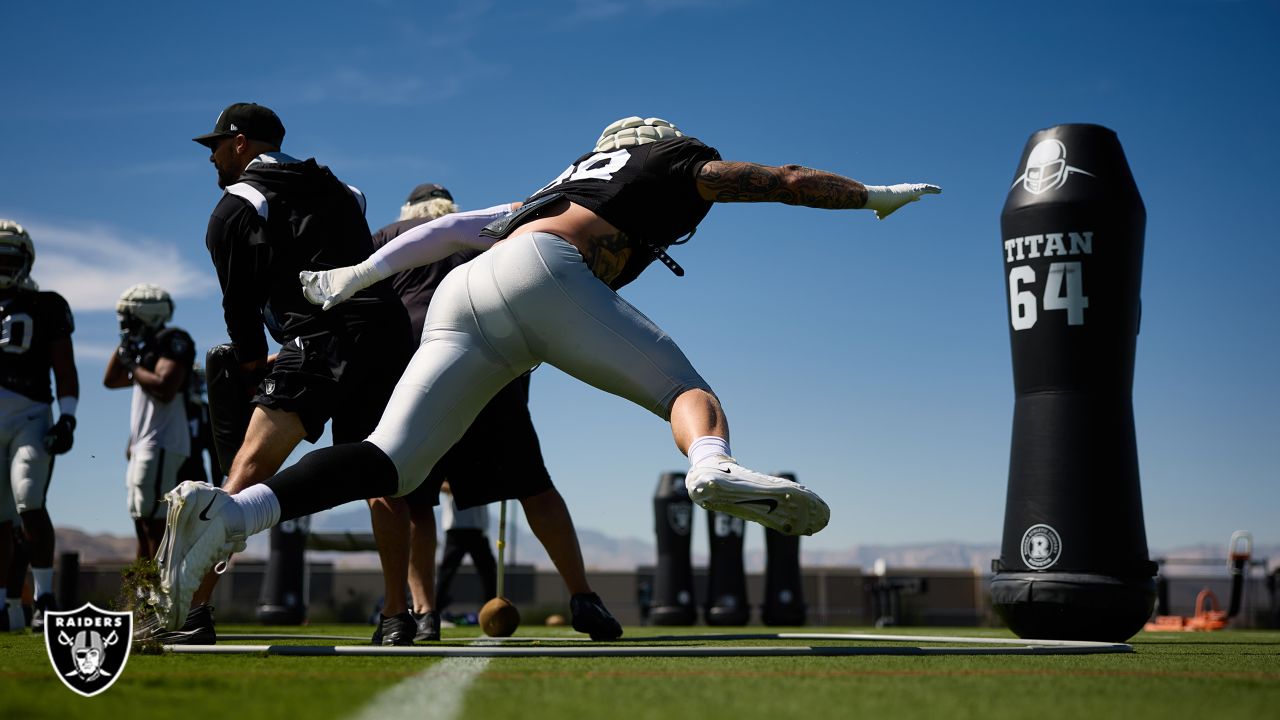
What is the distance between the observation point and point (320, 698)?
2137mm

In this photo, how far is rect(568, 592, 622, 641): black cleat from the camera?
185 inches

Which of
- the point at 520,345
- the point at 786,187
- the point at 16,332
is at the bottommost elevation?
the point at 520,345

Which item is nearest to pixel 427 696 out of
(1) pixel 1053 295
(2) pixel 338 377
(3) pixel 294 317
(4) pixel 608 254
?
(4) pixel 608 254

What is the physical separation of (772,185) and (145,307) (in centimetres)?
687

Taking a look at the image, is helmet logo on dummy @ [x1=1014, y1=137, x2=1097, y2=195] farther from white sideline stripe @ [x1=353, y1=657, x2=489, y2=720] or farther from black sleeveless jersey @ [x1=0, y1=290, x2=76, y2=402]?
black sleeveless jersey @ [x1=0, y1=290, x2=76, y2=402]

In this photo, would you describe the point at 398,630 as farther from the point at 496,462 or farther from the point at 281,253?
the point at 281,253

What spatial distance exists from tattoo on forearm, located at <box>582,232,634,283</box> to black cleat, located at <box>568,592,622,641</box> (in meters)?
1.72

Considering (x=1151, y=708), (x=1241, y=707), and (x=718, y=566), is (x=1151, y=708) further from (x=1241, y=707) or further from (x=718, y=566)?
(x=718, y=566)

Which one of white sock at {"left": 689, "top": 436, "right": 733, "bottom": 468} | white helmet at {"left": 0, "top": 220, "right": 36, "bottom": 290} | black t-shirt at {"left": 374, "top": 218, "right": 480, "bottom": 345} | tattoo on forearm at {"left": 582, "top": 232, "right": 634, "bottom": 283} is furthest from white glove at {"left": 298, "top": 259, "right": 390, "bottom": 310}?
white helmet at {"left": 0, "top": 220, "right": 36, "bottom": 290}

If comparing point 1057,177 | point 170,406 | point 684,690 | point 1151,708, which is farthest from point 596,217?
point 170,406

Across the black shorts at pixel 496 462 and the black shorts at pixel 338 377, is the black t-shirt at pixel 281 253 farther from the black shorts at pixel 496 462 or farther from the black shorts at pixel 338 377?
the black shorts at pixel 496 462

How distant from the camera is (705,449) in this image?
2.95 metres

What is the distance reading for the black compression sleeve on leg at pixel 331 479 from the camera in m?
3.06

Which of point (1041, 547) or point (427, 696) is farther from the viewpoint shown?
point (1041, 547)
